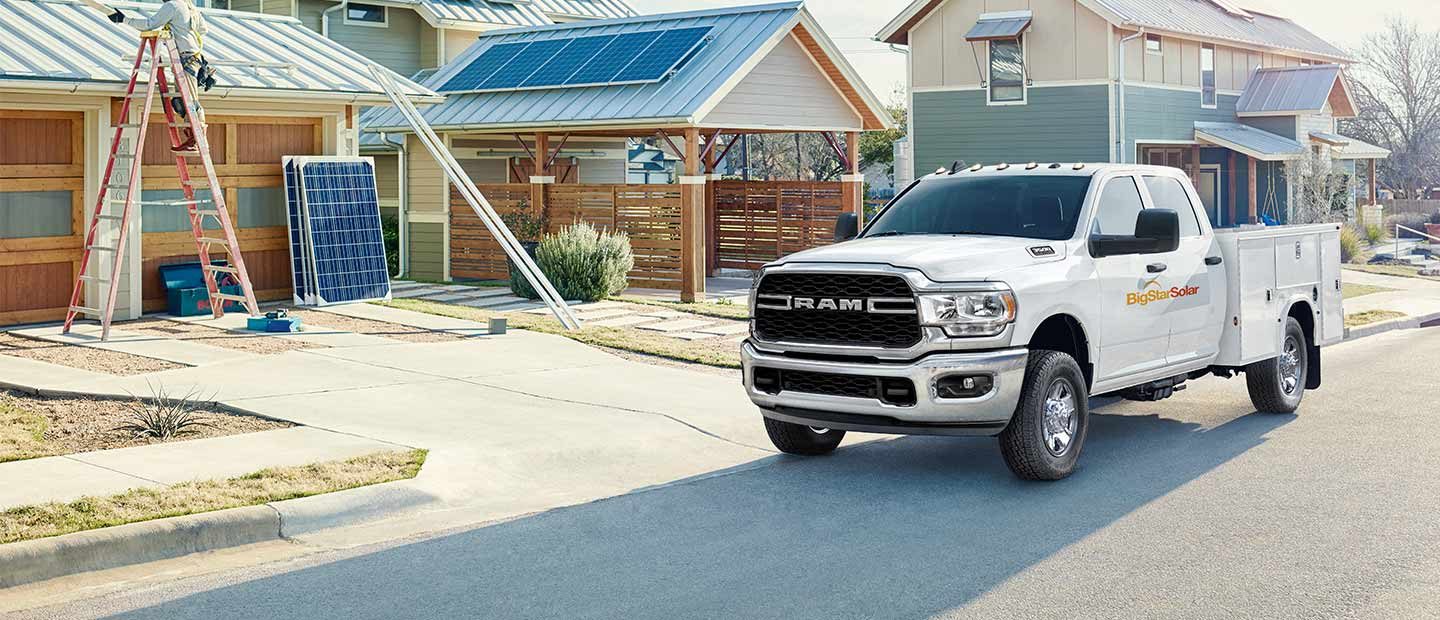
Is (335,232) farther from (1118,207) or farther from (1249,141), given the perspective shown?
(1249,141)

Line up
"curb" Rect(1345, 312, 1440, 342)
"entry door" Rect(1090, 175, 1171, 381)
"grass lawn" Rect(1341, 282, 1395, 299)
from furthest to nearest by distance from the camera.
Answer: "grass lawn" Rect(1341, 282, 1395, 299) → "curb" Rect(1345, 312, 1440, 342) → "entry door" Rect(1090, 175, 1171, 381)

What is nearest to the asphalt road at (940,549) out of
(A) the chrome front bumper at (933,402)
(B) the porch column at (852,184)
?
(A) the chrome front bumper at (933,402)

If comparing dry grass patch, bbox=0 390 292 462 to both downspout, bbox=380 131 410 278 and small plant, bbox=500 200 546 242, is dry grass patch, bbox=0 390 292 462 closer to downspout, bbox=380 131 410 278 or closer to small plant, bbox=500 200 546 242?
small plant, bbox=500 200 546 242

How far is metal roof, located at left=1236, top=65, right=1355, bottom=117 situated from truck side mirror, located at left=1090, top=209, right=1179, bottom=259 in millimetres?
32708

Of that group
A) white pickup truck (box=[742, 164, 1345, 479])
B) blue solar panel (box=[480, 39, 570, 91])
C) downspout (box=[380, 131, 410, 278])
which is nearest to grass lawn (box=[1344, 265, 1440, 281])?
blue solar panel (box=[480, 39, 570, 91])

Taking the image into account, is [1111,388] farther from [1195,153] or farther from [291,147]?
[1195,153]

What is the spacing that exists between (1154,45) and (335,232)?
959 inches

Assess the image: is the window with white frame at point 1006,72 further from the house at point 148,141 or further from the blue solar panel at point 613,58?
the house at point 148,141

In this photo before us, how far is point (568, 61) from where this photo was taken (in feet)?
84.3

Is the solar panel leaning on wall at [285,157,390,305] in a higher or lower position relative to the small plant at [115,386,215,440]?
higher

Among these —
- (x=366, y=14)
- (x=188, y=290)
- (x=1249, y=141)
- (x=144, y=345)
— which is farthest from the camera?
(x=1249, y=141)

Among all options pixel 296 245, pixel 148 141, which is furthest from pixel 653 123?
pixel 148 141

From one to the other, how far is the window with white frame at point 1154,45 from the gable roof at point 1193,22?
1.63 ft

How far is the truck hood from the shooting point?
356 inches
